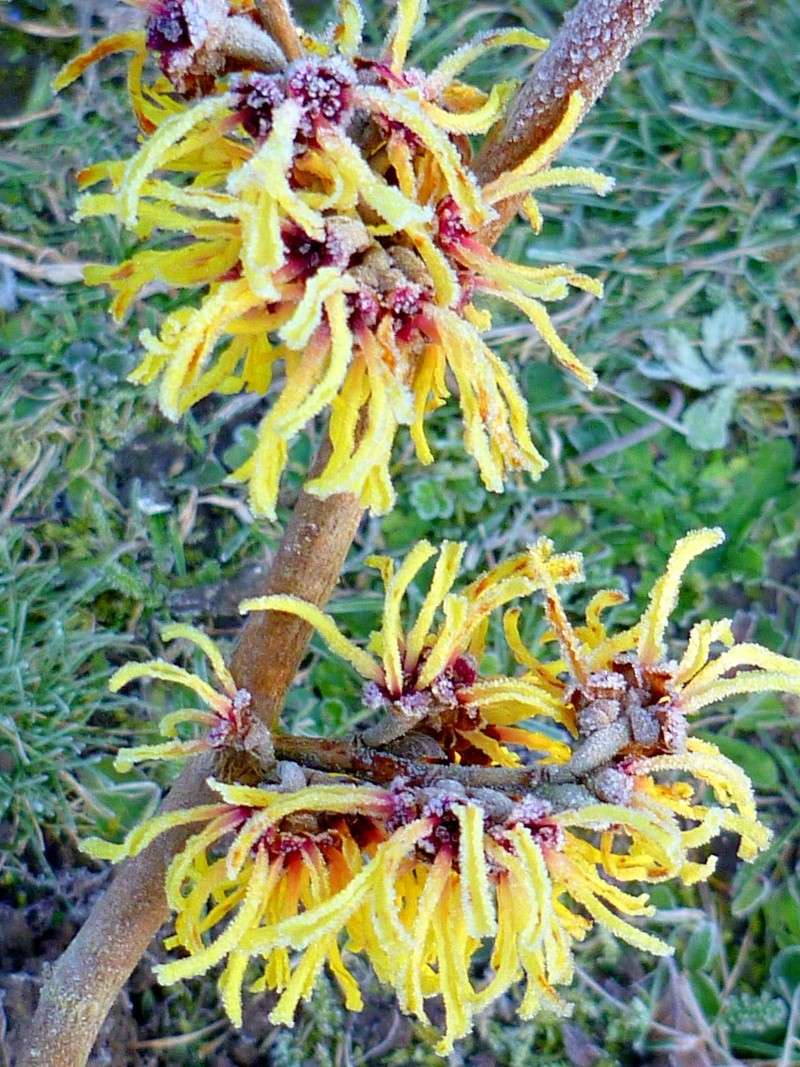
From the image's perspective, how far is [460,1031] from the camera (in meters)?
0.98

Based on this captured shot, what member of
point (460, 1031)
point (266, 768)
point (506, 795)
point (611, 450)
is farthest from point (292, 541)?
point (611, 450)

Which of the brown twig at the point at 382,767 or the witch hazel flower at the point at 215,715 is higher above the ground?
the witch hazel flower at the point at 215,715

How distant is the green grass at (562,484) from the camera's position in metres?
2.02

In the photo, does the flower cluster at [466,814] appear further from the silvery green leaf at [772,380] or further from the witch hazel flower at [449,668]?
the silvery green leaf at [772,380]

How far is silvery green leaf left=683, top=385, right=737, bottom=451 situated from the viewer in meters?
2.39

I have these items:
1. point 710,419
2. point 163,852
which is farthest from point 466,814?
point 710,419

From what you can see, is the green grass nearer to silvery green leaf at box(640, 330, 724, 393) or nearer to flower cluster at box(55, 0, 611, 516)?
silvery green leaf at box(640, 330, 724, 393)

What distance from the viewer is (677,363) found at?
239 centimetres

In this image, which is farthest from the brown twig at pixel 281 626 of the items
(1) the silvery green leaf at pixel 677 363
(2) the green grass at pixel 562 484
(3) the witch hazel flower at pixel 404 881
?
(1) the silvery green leaf at pixel 677 363

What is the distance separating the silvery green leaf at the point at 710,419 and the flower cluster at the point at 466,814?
1377 mm

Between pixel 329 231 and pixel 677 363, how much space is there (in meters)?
1.68

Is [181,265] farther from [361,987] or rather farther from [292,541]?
[361,987]

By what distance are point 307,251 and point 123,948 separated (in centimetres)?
86

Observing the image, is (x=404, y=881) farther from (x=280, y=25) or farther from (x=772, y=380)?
(x=772, y=380)
